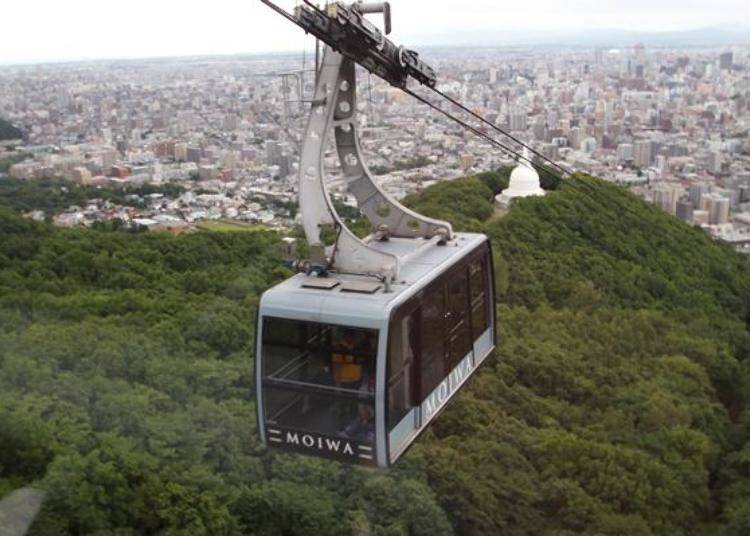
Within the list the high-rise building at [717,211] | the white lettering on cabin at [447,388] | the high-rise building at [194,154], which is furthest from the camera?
the high-rise building at [717,211]

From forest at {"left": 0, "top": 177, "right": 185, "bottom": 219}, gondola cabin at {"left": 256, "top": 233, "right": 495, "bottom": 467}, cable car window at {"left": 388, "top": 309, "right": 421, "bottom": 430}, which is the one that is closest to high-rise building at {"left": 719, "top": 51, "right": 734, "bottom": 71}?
forest at {"left": 0, "top": 177, "right": 185, "bottom": 219}

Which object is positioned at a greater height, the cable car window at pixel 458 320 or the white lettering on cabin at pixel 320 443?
the cable car window at pixel 458 320

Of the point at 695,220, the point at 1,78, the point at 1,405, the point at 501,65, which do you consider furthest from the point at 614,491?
the point at 501,65

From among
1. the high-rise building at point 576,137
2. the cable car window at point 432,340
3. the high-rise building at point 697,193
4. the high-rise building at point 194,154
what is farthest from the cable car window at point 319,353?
the high-rise building at point 576,137

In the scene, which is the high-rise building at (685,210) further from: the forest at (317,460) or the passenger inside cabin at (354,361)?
the passenger inside cabin at (354,361)

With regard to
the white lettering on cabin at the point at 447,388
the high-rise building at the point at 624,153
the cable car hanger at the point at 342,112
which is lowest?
the high-rise building at the point at 624,153

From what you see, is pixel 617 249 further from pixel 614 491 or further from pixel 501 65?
pixel 501 65

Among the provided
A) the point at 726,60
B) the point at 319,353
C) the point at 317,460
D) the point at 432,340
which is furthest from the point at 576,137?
the point at 319,353
